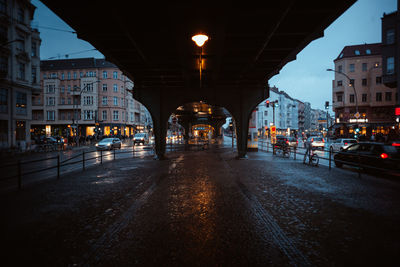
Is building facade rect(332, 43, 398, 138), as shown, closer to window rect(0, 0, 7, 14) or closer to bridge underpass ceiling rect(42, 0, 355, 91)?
bridge underpass ceiling rect(42, 0, 355, 91)

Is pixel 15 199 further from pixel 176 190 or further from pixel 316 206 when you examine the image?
pixel 316 206

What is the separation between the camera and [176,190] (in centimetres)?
827

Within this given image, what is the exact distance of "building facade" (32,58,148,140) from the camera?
61.2 m

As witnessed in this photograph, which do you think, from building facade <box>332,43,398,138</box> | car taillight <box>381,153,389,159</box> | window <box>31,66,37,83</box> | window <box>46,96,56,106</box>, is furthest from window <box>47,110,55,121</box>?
car taillight <box>381,153,389,159</box>

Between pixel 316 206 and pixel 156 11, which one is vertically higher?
pixel 156 11

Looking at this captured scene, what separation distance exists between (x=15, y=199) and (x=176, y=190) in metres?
4.82

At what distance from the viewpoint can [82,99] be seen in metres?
61.3

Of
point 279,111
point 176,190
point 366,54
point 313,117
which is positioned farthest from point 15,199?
point 313,117

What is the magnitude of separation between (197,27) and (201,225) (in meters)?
6.16

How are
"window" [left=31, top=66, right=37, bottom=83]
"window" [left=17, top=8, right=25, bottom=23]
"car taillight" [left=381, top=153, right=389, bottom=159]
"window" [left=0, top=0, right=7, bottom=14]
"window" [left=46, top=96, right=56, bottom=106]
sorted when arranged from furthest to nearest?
"window" [left=46, top=96, right=56, bottom=106] → "window" [left=31, top=66, right=37, bottom=83] → "window" [left=17, top=8, right=25, bottom=23] → "window" [left=0, top=0, right=7, bottom=14] → "car taillight" [left=381, top=153, right=389, bottom=159]

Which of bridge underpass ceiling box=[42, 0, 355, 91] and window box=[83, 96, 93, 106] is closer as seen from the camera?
bridge underpass ceiling box=[42, 0, 355, 91]

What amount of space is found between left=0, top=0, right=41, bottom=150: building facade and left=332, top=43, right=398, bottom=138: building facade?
170 ft

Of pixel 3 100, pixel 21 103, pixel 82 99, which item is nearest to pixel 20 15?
pixel 21 103

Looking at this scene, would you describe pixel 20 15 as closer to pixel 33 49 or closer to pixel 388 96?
pixel 33 49
